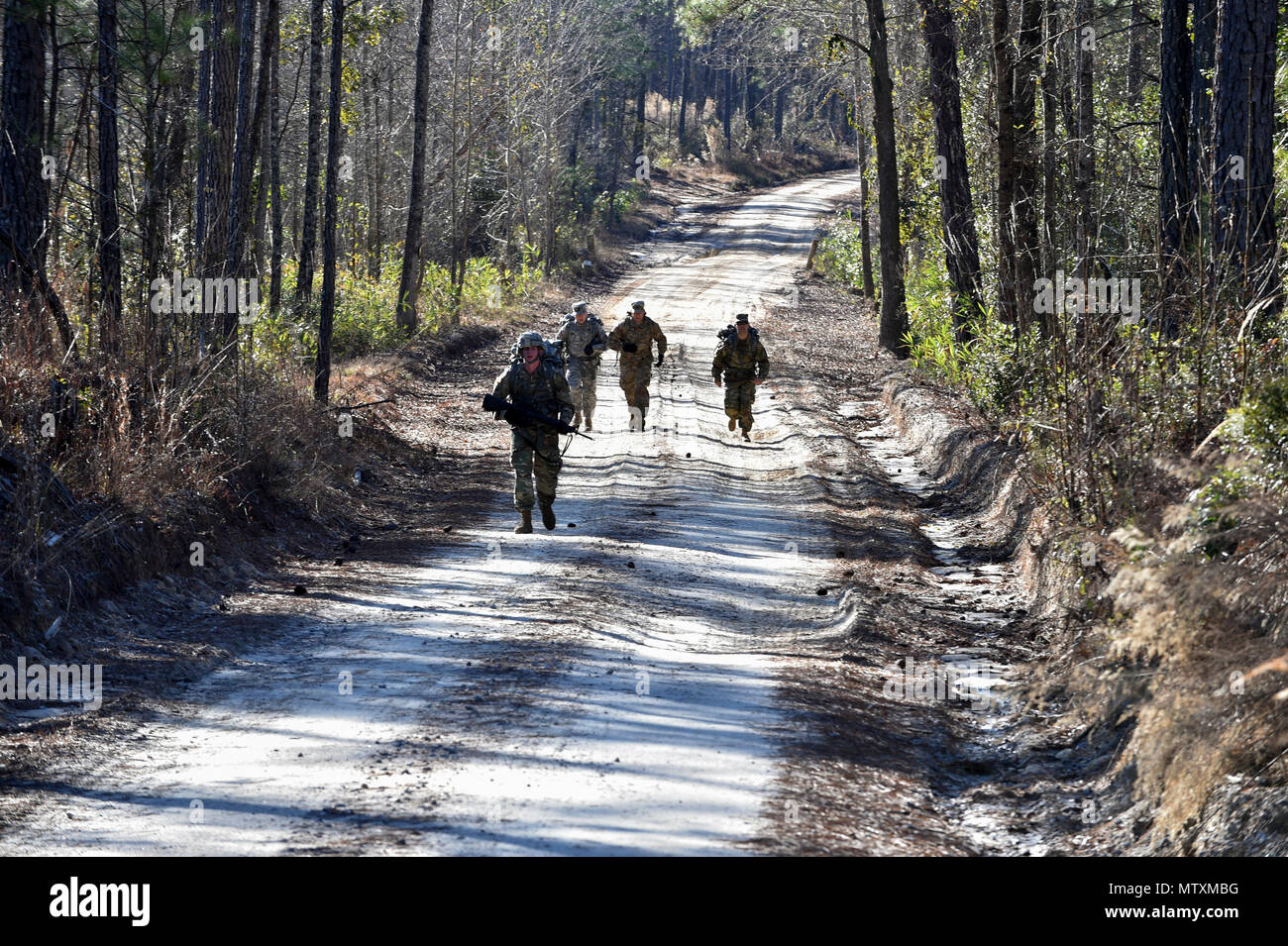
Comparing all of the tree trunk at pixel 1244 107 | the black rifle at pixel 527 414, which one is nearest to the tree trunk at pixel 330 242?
the black rifle at pixel 527 414

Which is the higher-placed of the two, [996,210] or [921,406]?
[996,210]

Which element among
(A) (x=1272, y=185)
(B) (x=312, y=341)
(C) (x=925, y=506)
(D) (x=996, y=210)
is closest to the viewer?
(A) (x=1272, y=185)

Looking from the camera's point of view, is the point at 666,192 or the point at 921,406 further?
the point at 666,192

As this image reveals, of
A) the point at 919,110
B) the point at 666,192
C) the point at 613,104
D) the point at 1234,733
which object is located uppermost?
the point at 613,104

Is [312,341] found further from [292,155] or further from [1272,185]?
[292,155]

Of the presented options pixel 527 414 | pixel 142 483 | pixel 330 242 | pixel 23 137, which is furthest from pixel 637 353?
pixel 142 483

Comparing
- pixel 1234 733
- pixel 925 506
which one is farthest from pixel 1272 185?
pixel 1234 733

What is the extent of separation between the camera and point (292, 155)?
131 feet

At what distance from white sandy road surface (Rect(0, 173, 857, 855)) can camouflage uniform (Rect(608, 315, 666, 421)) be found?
4428mm

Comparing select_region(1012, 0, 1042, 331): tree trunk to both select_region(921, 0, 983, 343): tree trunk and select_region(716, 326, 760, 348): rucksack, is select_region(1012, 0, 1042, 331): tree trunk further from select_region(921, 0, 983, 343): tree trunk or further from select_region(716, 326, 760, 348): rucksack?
select_region(716, 326, 760, 348): rucksack

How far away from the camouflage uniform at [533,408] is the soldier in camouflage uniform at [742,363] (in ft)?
17.0

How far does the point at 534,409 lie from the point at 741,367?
18.9 feet

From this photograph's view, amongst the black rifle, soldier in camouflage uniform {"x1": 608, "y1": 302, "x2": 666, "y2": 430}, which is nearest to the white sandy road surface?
the black rifle

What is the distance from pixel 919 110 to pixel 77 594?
814 inches
